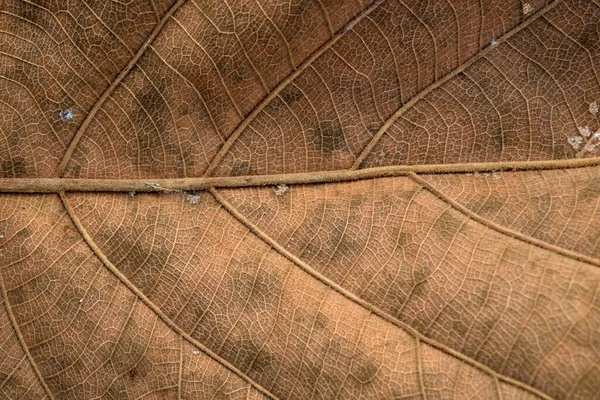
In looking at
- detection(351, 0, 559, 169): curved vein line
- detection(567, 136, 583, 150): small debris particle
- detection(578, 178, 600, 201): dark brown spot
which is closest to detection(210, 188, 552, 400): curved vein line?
detection(351, 0, 559, 169): curved vein line

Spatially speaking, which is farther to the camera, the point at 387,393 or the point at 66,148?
the point at 66,148

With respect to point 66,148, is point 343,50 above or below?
above

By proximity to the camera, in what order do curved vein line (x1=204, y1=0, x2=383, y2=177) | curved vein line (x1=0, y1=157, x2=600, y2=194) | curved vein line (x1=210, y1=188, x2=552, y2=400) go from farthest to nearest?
curved vein line (x1=0, y1=157, x2=600, y2=194), curved vein line (x1=204, y1=0, x2=383, y2=177), curved vein line (x1=210, y1=188, x2=552, y2=400)

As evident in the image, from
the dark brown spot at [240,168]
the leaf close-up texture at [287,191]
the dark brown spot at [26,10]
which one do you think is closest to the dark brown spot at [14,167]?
the leaf close-up texture at [287,191]

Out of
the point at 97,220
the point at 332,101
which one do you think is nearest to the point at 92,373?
the point at 97,220

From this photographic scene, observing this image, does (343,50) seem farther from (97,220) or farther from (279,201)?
(97,220)

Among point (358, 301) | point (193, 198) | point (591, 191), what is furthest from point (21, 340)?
point (591, 191)

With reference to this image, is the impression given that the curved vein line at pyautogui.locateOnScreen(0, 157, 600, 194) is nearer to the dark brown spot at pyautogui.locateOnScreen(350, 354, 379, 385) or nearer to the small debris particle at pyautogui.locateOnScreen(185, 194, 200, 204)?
the small debris particle at pyautogui.locateOnScreen(185, 194, 200, 204)
